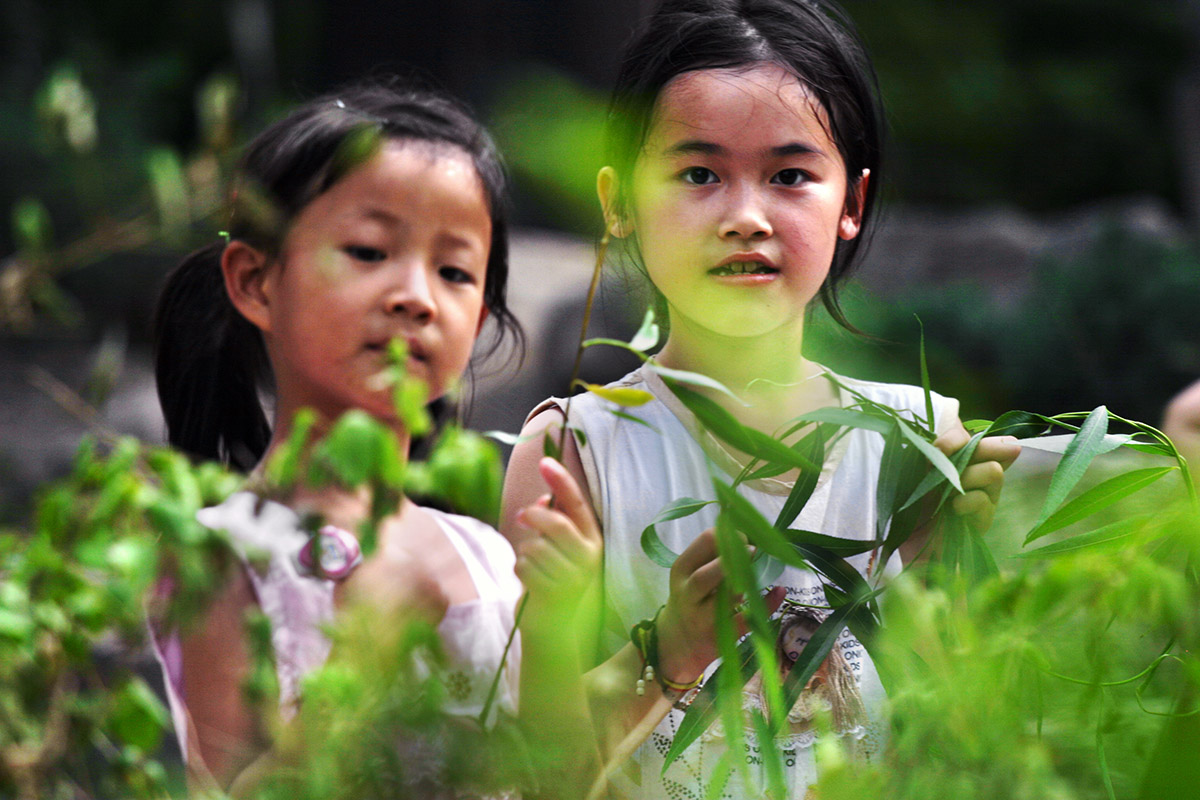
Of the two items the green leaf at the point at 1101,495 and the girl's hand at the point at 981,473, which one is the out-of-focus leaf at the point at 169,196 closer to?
the girl's hand at the point at 981,473

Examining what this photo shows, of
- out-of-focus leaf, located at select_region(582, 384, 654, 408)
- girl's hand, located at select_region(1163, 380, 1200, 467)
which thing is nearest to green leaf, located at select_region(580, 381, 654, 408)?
out-of-focus leaf, located at select_region(582, 384, 654, 408)

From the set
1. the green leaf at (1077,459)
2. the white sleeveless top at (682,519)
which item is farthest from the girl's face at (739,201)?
the green leaf at (1077,459)

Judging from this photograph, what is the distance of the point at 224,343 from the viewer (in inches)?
61.1

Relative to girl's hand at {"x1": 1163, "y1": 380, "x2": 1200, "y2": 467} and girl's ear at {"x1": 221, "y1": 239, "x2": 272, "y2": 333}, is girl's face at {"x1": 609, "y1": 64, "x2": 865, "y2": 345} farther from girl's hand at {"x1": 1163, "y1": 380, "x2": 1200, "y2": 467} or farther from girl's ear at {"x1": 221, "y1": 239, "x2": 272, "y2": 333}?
girl's hand at {"x1": 1163, "y1": 380, "x2": 1200, "y2": 467}

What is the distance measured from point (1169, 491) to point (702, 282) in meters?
0.55

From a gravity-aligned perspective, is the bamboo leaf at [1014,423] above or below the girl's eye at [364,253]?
above

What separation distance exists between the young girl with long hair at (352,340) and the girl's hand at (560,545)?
22 centimetres

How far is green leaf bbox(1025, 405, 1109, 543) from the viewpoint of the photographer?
39.2 inches

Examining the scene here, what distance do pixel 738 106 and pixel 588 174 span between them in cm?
45

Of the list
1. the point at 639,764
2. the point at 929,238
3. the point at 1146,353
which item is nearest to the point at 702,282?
the point at 639,764

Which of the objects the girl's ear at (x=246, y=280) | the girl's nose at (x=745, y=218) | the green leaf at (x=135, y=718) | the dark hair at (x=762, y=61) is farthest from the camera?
the girl's ear at (x=246, y=280)

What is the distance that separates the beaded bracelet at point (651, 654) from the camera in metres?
1.03

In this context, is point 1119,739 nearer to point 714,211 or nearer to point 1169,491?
point 1169,491

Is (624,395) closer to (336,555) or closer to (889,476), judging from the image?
(889,476)
